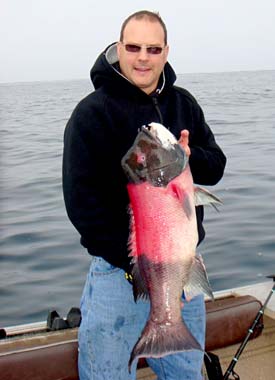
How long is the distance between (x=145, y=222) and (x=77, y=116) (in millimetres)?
715

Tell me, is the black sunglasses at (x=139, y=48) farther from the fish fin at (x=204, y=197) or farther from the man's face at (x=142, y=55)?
the fish fin at (x=204, y=197)

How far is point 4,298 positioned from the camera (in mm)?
7969

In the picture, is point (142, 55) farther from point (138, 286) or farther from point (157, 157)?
point (138, 286)

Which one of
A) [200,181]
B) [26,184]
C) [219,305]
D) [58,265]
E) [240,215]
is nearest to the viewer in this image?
[200,181]

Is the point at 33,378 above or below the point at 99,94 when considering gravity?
below

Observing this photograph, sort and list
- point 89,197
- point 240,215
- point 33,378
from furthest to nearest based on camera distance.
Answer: point 240,215, point 33,378, point 89,197

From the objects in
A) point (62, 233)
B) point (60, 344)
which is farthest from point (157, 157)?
point (62, 233)

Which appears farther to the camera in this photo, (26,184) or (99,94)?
(26,184)

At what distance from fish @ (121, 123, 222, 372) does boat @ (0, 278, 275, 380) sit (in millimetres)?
1414

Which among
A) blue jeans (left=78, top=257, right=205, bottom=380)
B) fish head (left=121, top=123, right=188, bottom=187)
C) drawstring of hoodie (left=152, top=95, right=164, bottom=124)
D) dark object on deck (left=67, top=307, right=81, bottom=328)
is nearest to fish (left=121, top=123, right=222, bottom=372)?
fish head (left=121, top=123, right=188, bottom=187)

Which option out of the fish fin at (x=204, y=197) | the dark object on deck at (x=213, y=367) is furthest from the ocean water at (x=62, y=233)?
the fish fin at (x=204, y=197)

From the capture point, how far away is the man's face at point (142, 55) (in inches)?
129

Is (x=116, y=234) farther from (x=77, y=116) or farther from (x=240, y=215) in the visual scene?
(x=240, y=215)

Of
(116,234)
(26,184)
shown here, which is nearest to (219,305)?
(116,234)
